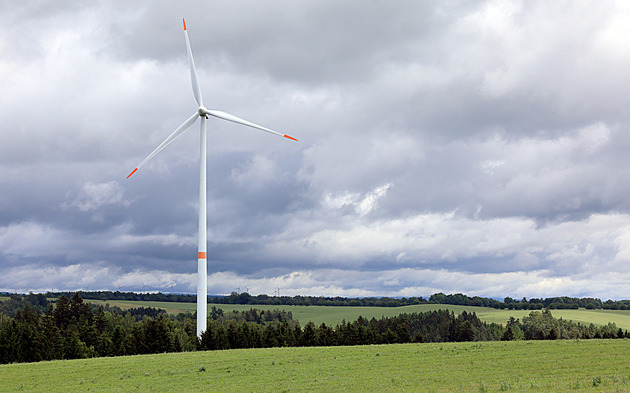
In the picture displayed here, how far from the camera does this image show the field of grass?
35938 millimetres

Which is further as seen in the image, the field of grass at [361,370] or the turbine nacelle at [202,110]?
the turbine nacelle at [202,110]

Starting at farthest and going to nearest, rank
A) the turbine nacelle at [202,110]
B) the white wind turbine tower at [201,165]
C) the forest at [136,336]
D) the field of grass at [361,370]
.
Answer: the forest at [136,336] < the turbine nacelle at [202,110] < the white wind turbine tower at [201,165] < the field of grass at [361,370]

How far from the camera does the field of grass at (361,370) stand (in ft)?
118

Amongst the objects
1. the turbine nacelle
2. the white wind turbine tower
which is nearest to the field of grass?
the white wind turbine tower

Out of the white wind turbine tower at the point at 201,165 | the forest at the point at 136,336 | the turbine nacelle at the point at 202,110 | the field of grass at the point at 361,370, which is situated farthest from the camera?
the forest at the point at 136,336

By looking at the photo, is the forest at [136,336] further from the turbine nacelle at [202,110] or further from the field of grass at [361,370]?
the turbine nacelle at [202,110]

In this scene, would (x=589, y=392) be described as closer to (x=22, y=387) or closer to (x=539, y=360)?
(x=539, y=360)

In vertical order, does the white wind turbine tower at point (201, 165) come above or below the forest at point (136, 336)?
above

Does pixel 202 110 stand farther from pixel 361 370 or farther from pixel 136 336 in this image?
pixel 361 370

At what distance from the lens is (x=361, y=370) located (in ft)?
149

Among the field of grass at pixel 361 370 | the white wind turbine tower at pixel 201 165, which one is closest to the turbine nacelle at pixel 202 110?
the white wind turbine tower at pixel 201 165

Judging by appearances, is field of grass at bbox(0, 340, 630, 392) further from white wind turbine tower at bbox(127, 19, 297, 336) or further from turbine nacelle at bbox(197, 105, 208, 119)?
turbine nacelle at bbox(197, 105, 208, 119)

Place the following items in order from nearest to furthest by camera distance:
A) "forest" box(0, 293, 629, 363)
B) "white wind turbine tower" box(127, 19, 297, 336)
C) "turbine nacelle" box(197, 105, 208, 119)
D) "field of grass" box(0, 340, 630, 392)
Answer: "field of grass" box(0, 340, 630, 392) → "white wind turbine tower" box(127, 19, 297, 336) → "turbine nacelle" box(197, 105, 208, 119) → "forest" box(0, 293, 629, 363)

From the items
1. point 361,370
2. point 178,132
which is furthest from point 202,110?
point 361,370
